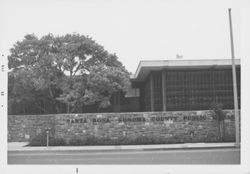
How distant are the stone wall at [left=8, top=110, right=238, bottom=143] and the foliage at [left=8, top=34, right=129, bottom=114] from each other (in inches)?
59.3

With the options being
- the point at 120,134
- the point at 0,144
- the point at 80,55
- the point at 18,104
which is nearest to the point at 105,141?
the point at 120,134

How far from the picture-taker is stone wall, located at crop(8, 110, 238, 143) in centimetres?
1552

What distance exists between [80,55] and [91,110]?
270 inches

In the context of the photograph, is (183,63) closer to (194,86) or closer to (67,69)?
(194,86)

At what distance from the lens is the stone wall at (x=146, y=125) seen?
15.5 meters

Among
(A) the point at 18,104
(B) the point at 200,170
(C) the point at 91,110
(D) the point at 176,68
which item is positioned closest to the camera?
(B) the point at 200,170

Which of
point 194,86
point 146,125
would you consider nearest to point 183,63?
point 194,86

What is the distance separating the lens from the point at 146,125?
618 inches

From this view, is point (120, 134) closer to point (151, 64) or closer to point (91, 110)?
point (151, 64)

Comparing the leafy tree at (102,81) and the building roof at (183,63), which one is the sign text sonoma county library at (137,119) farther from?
the building roof at (183,63)

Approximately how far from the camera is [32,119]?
1680cm

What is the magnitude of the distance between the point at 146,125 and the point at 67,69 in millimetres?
5750

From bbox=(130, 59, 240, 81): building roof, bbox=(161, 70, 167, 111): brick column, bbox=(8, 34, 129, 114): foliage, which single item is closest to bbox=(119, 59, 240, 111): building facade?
bbox=(161, 70, 167, 111): brick column

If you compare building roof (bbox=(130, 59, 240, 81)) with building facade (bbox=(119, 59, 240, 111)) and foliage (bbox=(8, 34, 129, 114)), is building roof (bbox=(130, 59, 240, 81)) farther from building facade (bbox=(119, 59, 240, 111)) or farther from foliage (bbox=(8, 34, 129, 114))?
foliage (bbox=(8, 34, 129, 114))
